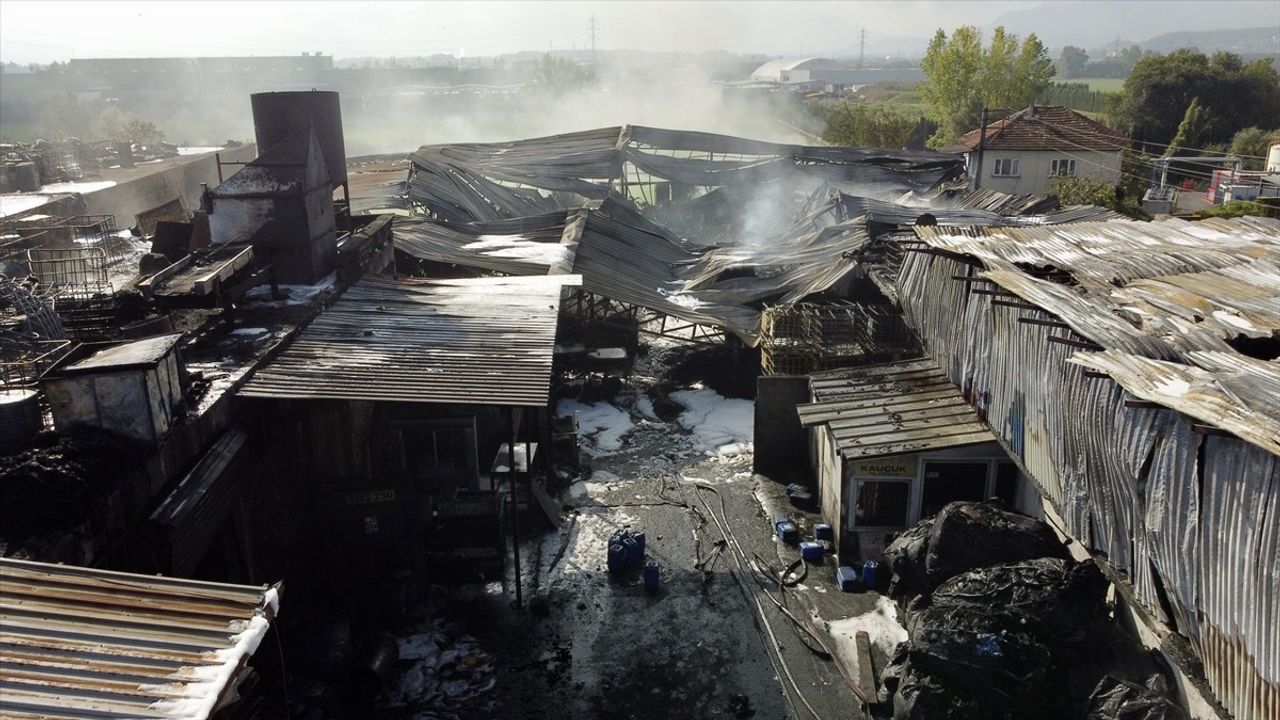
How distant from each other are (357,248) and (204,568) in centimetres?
871

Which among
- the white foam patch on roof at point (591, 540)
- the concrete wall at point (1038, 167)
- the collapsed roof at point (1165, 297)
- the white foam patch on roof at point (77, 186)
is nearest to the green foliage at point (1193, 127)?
the concrete wall at point (1038, 167)

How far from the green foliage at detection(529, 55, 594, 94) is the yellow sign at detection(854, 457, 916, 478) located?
74.7m

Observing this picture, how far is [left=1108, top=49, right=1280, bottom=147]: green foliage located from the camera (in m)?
46.4

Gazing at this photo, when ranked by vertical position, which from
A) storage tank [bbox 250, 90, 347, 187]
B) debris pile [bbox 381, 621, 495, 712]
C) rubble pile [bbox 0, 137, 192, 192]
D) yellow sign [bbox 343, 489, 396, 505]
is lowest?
debris pile [bbox 381, 621, 495, 712]

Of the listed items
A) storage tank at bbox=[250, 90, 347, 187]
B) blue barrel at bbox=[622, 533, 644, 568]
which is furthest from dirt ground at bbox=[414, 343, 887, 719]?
storage tank at bbox=[250, 90, 347, 187]

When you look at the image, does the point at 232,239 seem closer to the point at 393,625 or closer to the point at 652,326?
the point at 393,625

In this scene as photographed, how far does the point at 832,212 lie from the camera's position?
1045 inches

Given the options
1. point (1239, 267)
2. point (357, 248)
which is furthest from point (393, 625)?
point (1239, 267)

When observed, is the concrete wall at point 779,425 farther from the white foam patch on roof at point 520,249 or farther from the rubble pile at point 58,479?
the rubble pile at point 58,479

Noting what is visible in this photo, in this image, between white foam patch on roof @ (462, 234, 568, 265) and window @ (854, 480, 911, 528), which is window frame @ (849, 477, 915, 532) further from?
white foam patch on roof @ (462, 234, 568, 265)

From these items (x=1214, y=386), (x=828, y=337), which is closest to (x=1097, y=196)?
(x=828, y=337)

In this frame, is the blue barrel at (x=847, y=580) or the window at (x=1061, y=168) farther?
the window at (x=1061, y=168)

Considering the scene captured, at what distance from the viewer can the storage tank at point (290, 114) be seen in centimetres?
1633

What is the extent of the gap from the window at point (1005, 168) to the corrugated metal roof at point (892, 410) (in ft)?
80.4
